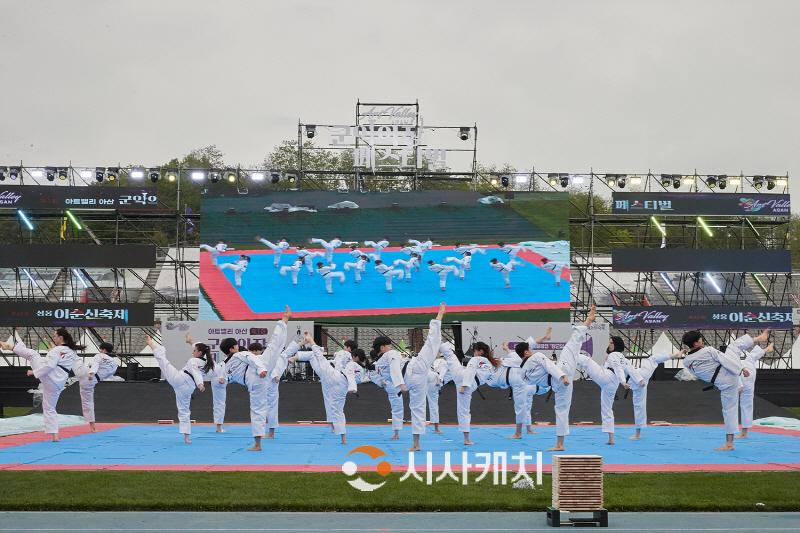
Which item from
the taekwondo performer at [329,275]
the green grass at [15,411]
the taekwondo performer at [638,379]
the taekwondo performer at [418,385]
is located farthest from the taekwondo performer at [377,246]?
the taekwondo performer at [418,385]

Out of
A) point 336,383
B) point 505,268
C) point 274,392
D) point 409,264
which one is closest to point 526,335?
point 505,268

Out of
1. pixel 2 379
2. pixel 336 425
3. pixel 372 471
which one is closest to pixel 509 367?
pixel 336 425

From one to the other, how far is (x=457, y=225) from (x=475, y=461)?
771 inches

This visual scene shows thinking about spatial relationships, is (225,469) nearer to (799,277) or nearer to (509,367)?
(509,367)

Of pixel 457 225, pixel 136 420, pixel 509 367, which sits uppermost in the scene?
pixel 457 225

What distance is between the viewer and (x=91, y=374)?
22.0m

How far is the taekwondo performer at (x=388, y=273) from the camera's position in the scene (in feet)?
114

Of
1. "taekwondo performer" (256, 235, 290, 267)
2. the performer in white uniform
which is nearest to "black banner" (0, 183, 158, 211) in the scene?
"taekwondo performer" (256, 235, 290, 267)

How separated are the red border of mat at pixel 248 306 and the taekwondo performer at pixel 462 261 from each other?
3.99ft

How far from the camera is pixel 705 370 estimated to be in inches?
731

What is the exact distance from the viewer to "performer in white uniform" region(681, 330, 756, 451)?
1834cm

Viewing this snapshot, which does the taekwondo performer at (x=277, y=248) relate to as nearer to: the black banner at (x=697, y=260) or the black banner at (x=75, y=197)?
the black banner at (x=75, y=197)

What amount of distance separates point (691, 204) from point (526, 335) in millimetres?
8287

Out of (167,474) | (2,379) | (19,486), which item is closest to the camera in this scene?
(19,486)
